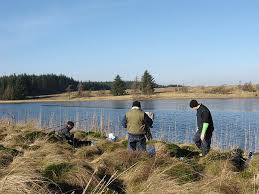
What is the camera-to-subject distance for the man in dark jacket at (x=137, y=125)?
11.2 m

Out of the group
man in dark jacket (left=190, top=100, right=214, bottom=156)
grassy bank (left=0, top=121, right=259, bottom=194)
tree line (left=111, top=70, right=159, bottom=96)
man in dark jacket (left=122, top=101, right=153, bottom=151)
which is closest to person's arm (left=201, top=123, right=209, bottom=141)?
man in dark jacket (left=190, top=100, right=214, bottom=156)

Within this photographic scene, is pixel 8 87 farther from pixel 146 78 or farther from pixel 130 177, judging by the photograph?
pixel 130 177

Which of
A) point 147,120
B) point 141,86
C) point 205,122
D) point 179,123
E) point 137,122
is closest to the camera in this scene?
point 137,122

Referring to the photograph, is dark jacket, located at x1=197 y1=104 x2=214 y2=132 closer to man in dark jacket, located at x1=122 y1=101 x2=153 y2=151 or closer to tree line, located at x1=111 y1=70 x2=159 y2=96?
man in dark jacket, located at x1=122 y1=101 x2=153 y2=151

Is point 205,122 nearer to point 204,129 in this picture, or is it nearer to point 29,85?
point 204,129

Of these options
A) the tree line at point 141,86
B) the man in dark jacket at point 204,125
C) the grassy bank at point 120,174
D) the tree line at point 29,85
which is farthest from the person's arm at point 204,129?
the tree line at point 29,85

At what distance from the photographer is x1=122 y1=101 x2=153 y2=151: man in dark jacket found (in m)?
11.2

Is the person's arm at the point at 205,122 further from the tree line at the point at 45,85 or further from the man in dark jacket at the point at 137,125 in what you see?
the tree line at the point at 45,85

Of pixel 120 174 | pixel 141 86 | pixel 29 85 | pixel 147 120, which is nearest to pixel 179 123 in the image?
pixel 147 120

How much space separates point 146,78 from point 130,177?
265 feet

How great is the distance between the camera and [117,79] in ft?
297

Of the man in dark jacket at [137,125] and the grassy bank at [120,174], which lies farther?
the man in dark jacket at [137,125]

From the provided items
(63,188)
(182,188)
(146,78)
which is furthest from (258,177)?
(146,78)

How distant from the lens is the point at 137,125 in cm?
1124
